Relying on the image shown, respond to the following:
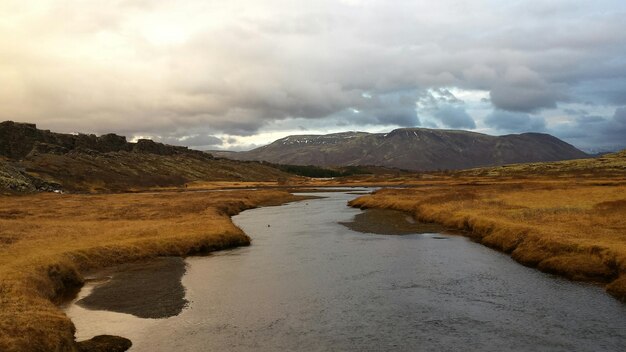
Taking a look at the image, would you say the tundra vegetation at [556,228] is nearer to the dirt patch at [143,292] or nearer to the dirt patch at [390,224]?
the dirt patch at [390,224]

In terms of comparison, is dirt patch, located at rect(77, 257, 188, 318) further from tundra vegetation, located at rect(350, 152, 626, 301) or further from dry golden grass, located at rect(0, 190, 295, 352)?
tundra vegetation, located at rect(350, 152, 626, 301)

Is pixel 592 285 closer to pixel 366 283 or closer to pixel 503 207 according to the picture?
pixel 366 283

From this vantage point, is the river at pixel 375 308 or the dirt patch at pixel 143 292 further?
the dirt patch at pixel 143 292

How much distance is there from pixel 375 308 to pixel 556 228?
27.6 m

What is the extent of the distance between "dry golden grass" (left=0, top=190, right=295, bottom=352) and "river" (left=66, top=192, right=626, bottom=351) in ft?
9.74

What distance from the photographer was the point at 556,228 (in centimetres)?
4947

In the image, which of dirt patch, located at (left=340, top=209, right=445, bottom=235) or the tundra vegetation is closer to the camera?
the tundra vegetation

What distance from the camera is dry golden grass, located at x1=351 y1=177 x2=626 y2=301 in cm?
3723

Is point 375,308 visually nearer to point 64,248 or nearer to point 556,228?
point 556,228

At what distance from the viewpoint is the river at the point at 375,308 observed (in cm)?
2552

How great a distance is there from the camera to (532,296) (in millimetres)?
33156

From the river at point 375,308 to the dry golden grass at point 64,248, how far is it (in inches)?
117

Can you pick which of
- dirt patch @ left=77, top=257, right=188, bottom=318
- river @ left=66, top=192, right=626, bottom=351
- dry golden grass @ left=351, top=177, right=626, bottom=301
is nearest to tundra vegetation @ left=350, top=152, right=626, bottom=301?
dry golden grass @ left=351, top=177, right=626, bottom=301

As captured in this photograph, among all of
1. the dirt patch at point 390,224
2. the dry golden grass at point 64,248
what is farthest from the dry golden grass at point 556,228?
the dry golden grass at point 64,248
